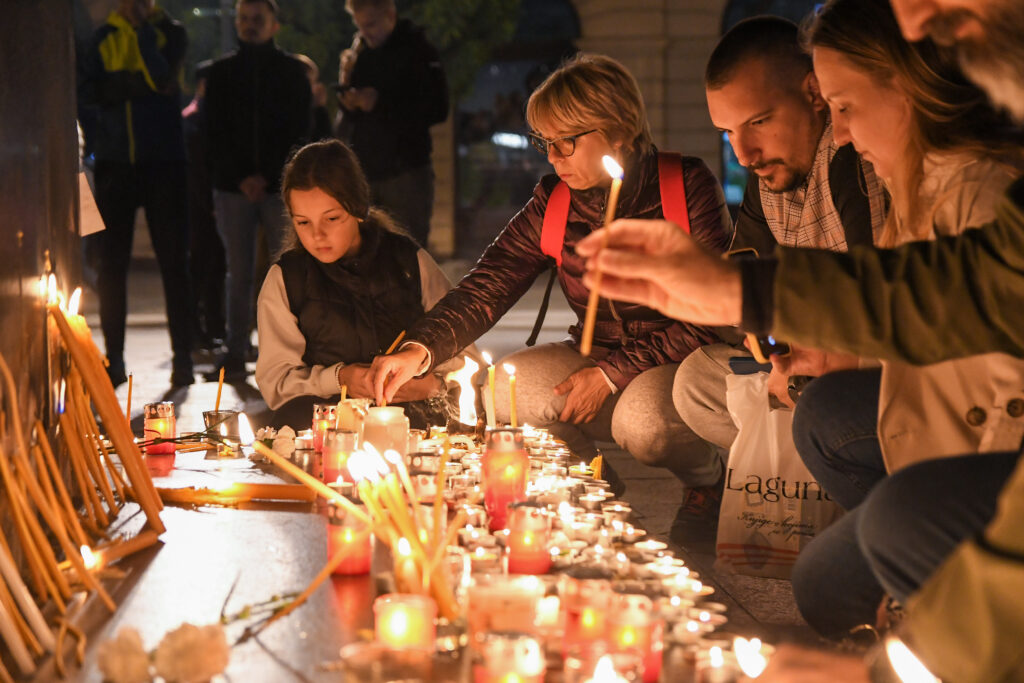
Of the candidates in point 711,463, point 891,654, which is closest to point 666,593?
point 891,654

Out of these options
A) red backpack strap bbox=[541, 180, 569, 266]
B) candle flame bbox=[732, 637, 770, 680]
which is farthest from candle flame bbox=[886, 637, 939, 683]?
red backpack strap bbox=[541, 180, 569, 266]

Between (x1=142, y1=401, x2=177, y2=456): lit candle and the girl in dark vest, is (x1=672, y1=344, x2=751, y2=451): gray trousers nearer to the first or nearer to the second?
the girl in dark vest

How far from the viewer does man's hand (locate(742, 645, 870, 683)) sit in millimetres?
1267

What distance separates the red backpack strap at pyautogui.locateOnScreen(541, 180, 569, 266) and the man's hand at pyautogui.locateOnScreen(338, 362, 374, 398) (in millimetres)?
646

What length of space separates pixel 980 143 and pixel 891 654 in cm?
86

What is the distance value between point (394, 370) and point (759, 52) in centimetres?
120

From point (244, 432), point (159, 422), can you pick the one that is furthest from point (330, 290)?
point (159, 422)

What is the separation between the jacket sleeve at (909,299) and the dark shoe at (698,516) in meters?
1.86

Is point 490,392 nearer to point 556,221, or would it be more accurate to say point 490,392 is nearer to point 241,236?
point 556,221

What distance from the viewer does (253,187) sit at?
625 cm

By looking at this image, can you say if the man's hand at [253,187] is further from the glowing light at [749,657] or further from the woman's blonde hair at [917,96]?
the glowing light at [749,657]

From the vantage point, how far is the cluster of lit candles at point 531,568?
1555 mm

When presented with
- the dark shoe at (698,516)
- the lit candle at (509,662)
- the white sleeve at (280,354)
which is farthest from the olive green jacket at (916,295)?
the white sleeve at (280,354)

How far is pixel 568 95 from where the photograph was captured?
329cm
